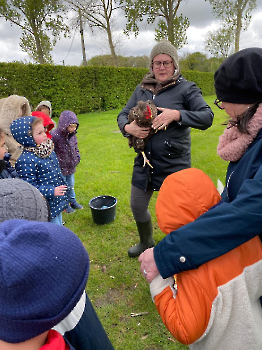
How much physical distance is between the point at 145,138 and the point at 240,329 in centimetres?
187

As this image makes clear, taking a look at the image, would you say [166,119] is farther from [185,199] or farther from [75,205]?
[75,205]

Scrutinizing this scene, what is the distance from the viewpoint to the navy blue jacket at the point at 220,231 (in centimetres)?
101

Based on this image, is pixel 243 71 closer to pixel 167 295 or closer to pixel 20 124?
pixel 167 295

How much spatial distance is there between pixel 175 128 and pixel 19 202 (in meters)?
1.75

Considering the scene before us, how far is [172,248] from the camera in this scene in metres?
1.12

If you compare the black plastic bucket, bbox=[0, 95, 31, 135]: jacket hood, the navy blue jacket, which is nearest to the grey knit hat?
the navy blue jacket

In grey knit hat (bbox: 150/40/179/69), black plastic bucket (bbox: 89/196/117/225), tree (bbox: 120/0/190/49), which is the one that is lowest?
black plastic bucket (bbox: 89/196/117/225)

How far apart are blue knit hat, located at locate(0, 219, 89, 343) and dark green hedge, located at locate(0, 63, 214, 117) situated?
45.5 feet

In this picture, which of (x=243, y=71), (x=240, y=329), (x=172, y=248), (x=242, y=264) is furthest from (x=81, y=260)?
(x=243, y=71)

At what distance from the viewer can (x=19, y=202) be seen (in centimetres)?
122

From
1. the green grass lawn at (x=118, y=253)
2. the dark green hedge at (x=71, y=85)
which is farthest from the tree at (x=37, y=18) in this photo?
the green grass lawn at (x=118, y=253)

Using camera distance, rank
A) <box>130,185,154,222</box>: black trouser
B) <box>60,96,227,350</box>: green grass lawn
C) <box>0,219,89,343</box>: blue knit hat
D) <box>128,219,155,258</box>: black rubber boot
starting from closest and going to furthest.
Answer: <box>0,219,89,343</box>: blue knit hat
<box>60,96,227,350</box>: green grass lawn
<box>130,185,154,222</box>: black trouser
<box>128,219,155,258</box>: black rubber boot

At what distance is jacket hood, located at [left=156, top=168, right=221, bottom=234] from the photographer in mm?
1201

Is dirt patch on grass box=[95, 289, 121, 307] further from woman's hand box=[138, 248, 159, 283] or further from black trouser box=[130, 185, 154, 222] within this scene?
woman's hand box=[138, 248, 159, 283]
